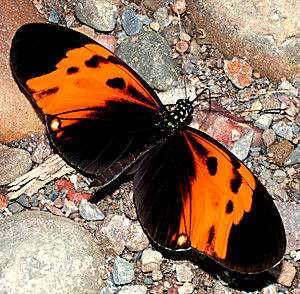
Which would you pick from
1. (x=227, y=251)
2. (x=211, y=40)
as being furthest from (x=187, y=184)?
(x=211, y=40)

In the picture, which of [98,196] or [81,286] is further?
[98,196]

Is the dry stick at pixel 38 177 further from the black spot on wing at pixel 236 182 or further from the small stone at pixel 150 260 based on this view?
the black spot on wing at pixel 236 182

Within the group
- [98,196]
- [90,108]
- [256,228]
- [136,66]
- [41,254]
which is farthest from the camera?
[136,66]

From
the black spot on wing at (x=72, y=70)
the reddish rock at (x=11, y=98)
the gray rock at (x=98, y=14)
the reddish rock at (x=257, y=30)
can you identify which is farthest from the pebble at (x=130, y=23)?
the black spot on wing at (x=72, y=70)

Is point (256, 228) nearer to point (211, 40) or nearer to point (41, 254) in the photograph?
point (41, 254)

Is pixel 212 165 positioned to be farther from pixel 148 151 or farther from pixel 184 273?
pixel 184 273

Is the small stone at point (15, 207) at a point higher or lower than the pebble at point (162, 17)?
lower

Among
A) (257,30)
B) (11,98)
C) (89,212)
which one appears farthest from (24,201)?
(257,30)
